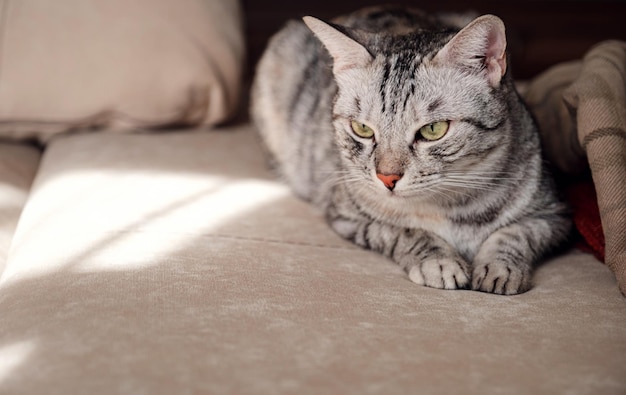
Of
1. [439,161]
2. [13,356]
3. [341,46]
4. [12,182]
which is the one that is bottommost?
[12,182]

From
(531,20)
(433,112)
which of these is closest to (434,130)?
(433,112)

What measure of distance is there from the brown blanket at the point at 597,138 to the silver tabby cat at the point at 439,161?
9cm

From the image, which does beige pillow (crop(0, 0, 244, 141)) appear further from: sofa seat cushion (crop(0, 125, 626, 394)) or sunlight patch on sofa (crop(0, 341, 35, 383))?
sunlight patch on sofa (crop(0, 341, 35, 383))

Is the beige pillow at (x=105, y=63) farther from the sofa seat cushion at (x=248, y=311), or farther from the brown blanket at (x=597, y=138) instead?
the brown blanket at (x=597, y=138)

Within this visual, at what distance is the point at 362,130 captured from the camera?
1443 mm

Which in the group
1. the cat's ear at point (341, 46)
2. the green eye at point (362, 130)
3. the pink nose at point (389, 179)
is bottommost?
the pink nose at point (389, 179)

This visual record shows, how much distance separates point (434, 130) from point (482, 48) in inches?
6.7

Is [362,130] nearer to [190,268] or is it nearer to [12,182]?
[190,268]

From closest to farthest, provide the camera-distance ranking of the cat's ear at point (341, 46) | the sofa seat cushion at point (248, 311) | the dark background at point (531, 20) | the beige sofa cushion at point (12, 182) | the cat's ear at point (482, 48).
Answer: the sofa seat cushion at point (248, 311) < the cat's ear at point (482, 48) < the cat's ear at point (341, 46) < the beige sofa cushion at point (12, 182) < the dark background at point (531, 20)

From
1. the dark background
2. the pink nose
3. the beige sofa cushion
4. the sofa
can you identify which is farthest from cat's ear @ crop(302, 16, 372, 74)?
the dark background

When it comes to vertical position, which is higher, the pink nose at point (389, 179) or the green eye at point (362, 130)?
the green eye at point (362, 130)

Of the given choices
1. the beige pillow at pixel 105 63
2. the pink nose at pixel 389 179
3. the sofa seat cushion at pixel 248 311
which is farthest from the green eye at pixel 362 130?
the beige pillow at pixel 105 63

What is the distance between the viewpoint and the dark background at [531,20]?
9.39ft

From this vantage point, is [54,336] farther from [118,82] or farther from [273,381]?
[118,82]
